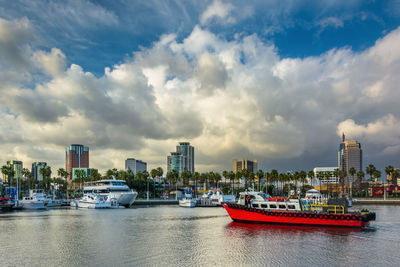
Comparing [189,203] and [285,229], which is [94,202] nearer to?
[189,203]

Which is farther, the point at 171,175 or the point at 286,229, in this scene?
the point at 171,175

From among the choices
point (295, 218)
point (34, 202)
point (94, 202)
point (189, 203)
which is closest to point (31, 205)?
point (34, 202)

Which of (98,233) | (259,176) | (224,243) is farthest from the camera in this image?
(259,176)

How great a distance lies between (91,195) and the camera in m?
118

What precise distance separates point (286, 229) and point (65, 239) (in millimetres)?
32614

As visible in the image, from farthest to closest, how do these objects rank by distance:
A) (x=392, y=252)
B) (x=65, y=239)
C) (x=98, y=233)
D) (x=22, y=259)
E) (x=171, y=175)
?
(x=171, y=175) → (x=98, y=233) → (x=65, y=239) → (x=392, y=252) → (x=22, y=259)

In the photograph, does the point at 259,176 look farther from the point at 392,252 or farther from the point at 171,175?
the point at 392,252

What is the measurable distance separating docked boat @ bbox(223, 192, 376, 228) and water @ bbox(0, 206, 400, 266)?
6.76 feet

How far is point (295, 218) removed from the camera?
5928 cm

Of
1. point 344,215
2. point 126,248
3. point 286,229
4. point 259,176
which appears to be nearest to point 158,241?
point 126,248

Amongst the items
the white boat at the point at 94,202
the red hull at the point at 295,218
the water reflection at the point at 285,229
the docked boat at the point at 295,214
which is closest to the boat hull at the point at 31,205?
the white boat at the point at 94,202

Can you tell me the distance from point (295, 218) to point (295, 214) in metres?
0.68

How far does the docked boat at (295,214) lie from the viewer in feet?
182

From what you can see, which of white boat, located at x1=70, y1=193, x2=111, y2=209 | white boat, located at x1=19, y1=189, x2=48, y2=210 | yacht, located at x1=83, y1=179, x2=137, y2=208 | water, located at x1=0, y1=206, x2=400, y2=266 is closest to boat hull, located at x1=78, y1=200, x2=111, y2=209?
white boat, located at x1=70, y1=193, x2=111, y2=209
